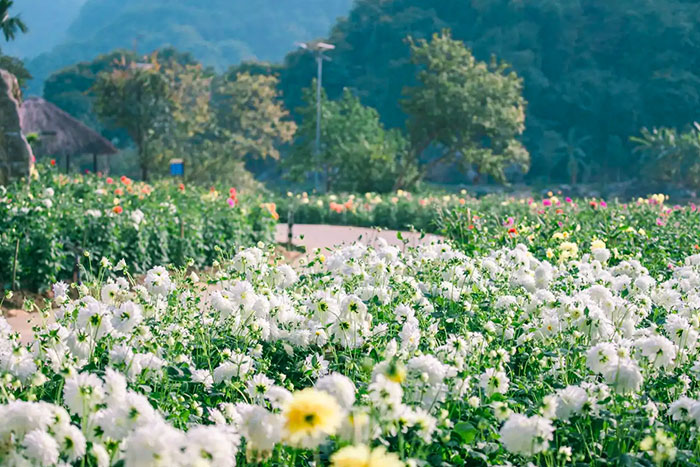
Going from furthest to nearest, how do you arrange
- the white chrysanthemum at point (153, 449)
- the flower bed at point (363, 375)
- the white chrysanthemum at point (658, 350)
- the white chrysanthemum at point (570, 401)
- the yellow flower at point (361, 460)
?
1. the white chrysanthemum at point (658, 350)
2. the white chrysanthemum at point (570, 401)
3. the flower bed at point (363, 375)
4. the white chrysanthemum at point (153, 449)
5. the yellow flower at point (361, 460)

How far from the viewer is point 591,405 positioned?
265 cm

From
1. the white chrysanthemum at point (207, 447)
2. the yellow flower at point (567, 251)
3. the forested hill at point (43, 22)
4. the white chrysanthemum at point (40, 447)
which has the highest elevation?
the white chrysanthemum at point (207, 447)

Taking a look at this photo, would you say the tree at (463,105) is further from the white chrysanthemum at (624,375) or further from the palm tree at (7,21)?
the white chrysanthemum at (624,375)

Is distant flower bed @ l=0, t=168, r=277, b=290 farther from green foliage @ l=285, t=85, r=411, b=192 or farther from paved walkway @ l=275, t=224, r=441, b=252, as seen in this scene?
green foliage @ l=285, t=85, r=411, b=192

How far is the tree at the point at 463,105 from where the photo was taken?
2358 centimetres

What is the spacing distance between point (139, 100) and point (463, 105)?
9.68 metres

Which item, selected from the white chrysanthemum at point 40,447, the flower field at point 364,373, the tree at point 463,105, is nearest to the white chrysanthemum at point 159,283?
the flower field at point 364,373

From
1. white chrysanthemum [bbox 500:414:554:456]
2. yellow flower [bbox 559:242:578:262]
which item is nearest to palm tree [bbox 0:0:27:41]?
yellow flower [bbox 559:242:578:262]

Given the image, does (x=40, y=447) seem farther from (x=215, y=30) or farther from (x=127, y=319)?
(x=215, y=30)

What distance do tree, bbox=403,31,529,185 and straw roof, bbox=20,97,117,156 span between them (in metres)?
9.10

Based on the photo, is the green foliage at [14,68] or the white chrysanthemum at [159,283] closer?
the white chrysanthemum at [159,283]

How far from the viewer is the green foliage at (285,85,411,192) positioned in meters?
23.2

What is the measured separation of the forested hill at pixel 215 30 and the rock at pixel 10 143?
340ft

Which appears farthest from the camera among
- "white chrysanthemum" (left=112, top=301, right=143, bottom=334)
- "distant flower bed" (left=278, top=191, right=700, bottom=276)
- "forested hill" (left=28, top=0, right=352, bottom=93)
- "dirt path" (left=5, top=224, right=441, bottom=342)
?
"forested hill" (left=28, top=0, right=352, bottom=93)
